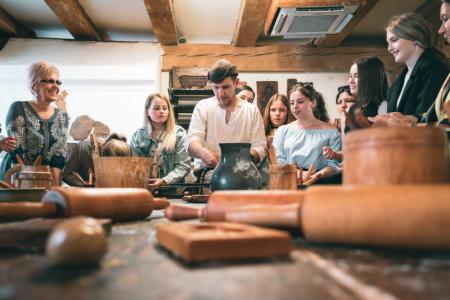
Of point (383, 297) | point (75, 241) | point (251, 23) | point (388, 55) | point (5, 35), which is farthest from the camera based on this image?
point (388, 55)

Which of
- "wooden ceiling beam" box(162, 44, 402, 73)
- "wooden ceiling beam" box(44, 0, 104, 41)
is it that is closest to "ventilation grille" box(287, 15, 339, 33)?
"wooden ceiling beam" box(162, 44, 402, 73)

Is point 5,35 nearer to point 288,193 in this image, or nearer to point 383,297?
point 288,193

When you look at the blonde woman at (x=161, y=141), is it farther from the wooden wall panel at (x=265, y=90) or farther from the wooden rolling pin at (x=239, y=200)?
the wooden rolling pin at (x=239, y=200)

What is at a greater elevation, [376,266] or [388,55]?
[388,55]

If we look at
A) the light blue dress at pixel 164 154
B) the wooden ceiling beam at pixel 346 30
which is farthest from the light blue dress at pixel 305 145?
the wooden ceiling beam at pixel 346 30

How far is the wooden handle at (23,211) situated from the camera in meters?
0.80

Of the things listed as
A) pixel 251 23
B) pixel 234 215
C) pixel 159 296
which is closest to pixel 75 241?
pixel 159 296

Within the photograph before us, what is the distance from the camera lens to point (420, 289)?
0.42 metres

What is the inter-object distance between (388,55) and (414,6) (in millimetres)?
1071

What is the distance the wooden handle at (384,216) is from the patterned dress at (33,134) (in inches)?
115

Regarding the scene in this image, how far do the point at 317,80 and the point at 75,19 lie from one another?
3390 mm

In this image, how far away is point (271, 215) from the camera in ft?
2.40

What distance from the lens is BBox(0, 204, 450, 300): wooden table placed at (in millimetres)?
401

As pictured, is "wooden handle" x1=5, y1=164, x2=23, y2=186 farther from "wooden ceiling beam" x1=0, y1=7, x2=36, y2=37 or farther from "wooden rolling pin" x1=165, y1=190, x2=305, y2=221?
"wooden ceiling beam" x1=0, y1=7, x2=36, y2=37
